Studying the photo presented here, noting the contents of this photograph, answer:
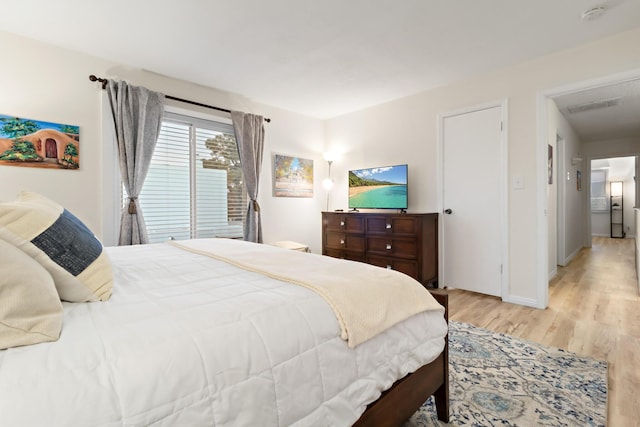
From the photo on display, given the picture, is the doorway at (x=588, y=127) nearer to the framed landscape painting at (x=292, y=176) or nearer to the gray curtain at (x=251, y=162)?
the framed landscape painting at (x=292, y=176)

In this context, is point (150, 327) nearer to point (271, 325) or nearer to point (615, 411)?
point (271, 325)

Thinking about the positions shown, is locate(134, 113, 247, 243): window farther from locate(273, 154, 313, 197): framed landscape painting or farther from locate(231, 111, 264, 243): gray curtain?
locate(273, 154, 313, 197): framed landscape painting

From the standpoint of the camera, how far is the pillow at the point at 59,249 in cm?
89

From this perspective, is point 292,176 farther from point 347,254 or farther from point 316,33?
point 316,33

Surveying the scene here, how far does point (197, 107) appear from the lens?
11.5 feet

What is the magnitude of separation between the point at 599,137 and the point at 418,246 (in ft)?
18.6

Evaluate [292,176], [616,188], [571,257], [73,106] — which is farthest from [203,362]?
[616,188]

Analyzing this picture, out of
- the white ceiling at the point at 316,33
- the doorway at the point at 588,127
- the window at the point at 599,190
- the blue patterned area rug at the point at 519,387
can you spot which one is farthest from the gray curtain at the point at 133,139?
the window at the point at 599,190

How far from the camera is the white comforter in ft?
1.87

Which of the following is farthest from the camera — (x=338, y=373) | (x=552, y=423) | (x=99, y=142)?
(x=99, y=142)

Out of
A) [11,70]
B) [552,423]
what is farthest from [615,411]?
[11,70]

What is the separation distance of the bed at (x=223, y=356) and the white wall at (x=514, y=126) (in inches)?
87.9

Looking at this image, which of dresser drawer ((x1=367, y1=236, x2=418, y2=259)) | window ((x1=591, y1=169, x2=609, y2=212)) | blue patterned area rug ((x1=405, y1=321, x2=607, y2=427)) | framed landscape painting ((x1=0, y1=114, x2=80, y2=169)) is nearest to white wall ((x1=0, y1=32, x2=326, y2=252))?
framed landscape painting ((x1=0, y1=114, x2=80, y2=169))

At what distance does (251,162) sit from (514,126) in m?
2.96
